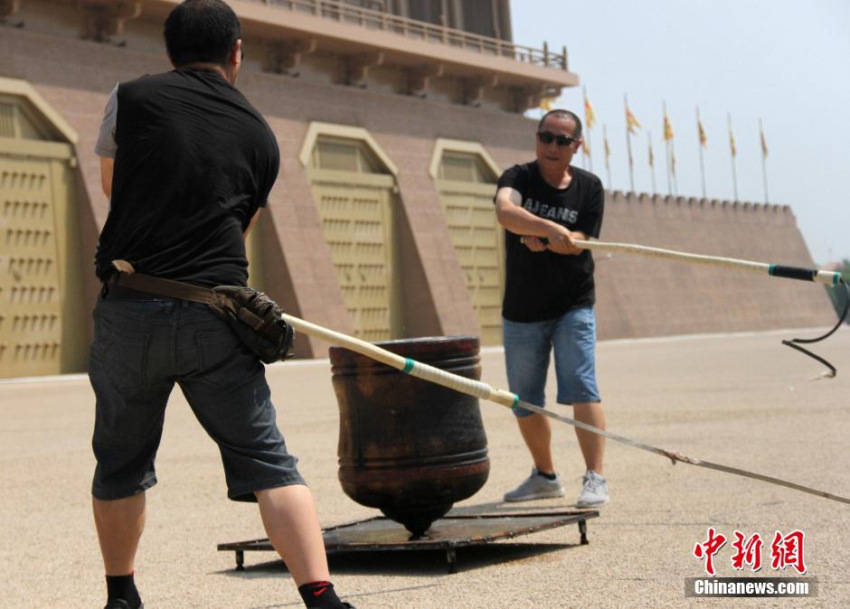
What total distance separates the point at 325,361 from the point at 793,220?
36535 millimetres

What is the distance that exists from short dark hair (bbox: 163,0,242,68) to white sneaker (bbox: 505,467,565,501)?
12.8ft

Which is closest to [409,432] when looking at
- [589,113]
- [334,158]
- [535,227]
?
[535,227]

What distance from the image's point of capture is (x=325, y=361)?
3150 cm

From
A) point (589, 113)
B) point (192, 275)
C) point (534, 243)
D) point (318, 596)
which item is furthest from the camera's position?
point (589, 113)

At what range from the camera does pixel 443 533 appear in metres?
5.91

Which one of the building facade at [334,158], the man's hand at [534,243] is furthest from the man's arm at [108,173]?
the building facade at [334,158]

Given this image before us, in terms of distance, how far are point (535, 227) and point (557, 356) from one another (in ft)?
2.56

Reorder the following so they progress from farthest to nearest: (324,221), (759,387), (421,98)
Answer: (421,98)
(324,221)
(759,387)

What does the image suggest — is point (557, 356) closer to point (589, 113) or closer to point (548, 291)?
point (548, 291)

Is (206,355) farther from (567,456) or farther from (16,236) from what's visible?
(16,236)

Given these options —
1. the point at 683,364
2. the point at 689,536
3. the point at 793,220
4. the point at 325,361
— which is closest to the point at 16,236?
the point at 325,361

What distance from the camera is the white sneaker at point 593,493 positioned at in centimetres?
699

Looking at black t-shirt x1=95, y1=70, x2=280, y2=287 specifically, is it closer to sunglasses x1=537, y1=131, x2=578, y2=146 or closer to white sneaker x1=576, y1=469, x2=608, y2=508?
white sneaker x1=576, y1=469, x2=608, y2=508

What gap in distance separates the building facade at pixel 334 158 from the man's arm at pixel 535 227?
21.1m
